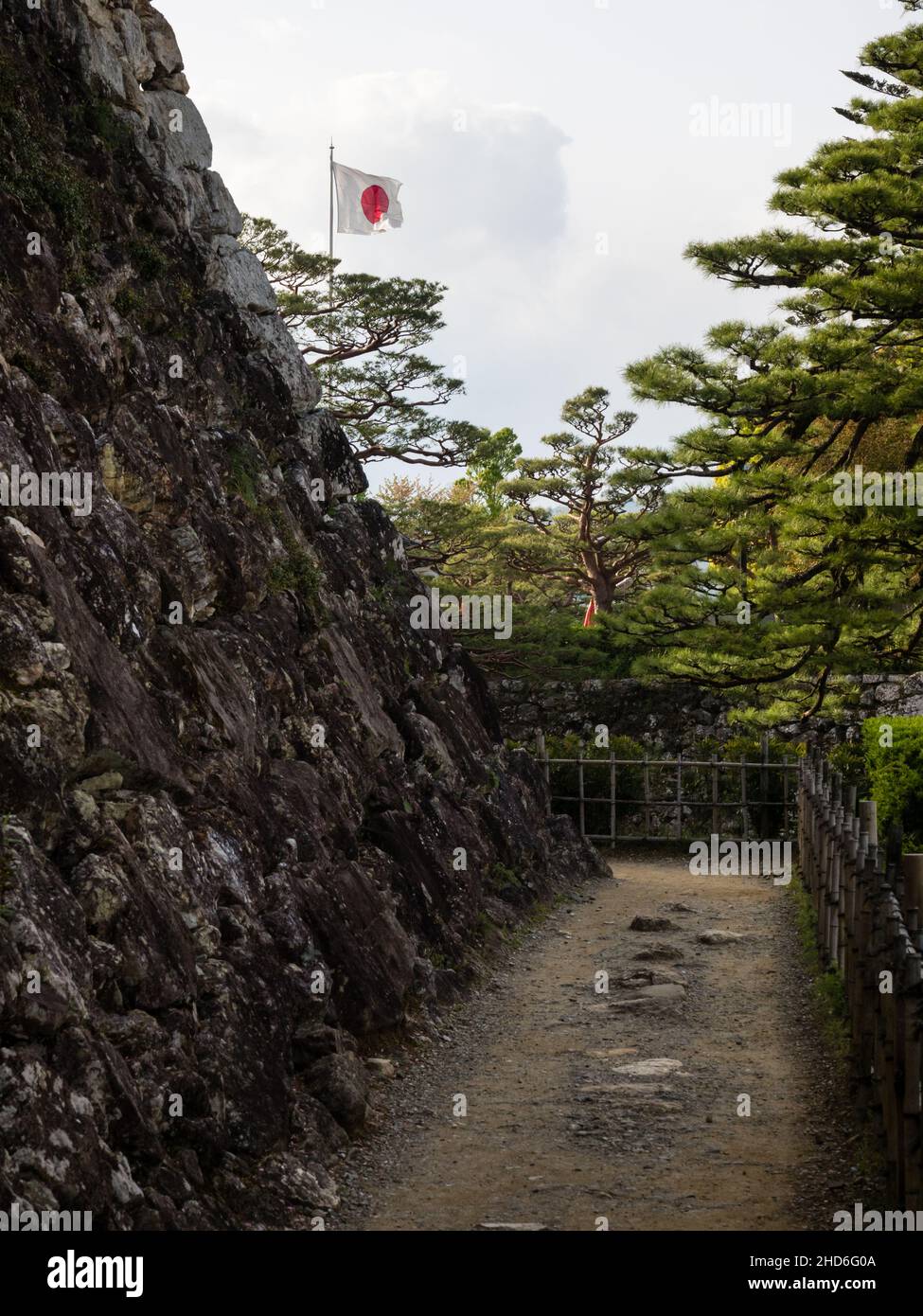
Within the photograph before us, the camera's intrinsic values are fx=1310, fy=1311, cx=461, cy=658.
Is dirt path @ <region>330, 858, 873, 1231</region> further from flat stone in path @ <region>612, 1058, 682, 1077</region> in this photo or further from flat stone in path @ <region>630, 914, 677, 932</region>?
flat stone in path @ <region>630, 914, 677, 932</region>

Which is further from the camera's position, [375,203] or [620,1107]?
[375,203]

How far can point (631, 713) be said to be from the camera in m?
26.6

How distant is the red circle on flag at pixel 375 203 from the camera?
23.4 meters

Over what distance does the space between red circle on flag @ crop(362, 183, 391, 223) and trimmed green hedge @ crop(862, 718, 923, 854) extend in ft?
43.2

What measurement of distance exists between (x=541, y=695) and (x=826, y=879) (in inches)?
615

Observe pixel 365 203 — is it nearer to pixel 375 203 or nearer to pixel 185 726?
pixel 375 203

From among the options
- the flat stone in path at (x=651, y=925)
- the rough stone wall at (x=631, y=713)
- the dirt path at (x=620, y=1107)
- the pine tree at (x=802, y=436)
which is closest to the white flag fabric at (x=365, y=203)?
the pine tree at (x=802, y=436)

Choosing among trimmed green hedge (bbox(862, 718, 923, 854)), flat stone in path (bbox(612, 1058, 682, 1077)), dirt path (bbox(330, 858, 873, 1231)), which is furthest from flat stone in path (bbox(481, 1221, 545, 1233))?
trimmed green hedge (bbox(862, 718, 923, 854))

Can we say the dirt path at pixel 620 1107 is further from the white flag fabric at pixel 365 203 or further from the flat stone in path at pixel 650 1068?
Result: the white flag fabric at pixel 365 203

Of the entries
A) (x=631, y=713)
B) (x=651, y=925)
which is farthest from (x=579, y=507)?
(x=651, y=925)

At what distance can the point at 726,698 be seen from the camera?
85.5ft

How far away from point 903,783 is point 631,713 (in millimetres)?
11196

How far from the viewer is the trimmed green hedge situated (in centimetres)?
1541

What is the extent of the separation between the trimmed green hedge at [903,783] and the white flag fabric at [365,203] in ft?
42.9
